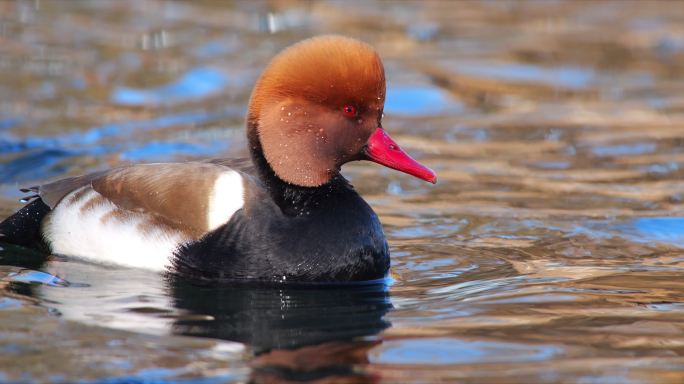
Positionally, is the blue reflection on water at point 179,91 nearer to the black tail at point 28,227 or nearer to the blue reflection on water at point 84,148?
the blue reflection on water at point 84,148

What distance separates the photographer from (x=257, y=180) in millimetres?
5848

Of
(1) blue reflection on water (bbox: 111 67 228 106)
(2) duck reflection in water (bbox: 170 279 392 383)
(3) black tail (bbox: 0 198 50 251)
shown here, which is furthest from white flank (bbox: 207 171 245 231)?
(1) blue reflection on water (bbox: 111 67 228 106)

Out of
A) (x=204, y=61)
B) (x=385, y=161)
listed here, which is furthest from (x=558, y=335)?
(x=204, y=61)

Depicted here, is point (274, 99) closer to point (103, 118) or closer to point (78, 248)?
point (78, 248)

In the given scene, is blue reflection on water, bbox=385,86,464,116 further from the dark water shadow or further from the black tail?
the dark water shadow

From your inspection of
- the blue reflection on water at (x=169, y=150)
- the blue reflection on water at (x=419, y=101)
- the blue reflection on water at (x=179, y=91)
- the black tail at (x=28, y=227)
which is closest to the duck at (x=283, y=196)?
the black tail at (x=28, y=227)

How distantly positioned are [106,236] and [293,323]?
4.45ft

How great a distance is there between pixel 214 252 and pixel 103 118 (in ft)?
17.4

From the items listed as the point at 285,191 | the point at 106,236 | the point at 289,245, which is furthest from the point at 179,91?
the point at 289,245

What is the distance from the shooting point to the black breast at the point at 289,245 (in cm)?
553

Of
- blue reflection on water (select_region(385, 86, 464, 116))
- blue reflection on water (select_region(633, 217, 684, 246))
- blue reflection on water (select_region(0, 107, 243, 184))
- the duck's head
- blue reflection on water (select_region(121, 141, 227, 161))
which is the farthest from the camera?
blue reflection on water (select_region(385, 86, 464, 116))

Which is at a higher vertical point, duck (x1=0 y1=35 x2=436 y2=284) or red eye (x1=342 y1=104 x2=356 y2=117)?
red eye (x1=342 y1=104 x2=356 y2=117)

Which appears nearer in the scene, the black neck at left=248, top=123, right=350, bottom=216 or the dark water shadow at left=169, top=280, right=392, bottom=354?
the dark water shadow at left=169, top=280, right=392, bottom=354

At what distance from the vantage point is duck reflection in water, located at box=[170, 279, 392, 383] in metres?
4.45
